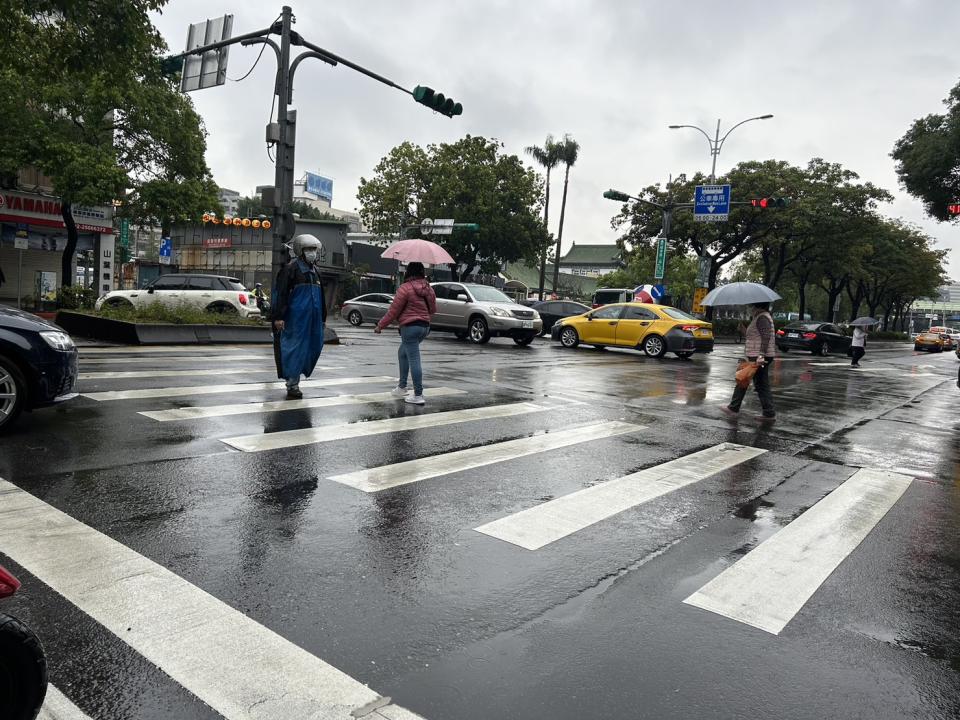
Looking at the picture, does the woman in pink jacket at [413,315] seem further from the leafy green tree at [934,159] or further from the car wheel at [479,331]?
the leafy green tree at [934,159]

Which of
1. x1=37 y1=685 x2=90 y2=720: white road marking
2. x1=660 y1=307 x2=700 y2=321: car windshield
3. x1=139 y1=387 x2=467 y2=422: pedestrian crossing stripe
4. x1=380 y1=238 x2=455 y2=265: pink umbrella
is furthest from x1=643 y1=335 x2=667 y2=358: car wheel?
x1=37 y1=685 x2=90 y2=720: white road marking

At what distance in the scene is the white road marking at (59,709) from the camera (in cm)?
215

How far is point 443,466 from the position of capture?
17.6ft

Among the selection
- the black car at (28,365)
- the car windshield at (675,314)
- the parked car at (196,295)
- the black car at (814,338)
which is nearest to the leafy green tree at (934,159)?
the black car at (814,338)

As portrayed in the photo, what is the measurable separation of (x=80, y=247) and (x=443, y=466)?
30.3 metres

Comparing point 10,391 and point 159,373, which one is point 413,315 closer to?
point 159,373

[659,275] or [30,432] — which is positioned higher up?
[659,275]

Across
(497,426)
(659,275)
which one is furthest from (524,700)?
(659,275)

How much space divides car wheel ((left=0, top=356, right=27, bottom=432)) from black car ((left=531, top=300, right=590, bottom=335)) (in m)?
22.0

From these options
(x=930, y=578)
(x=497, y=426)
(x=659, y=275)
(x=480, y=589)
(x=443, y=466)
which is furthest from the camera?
(x=659, y=275)

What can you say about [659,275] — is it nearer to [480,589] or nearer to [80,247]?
[80,247]

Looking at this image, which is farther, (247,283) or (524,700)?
(247,283)

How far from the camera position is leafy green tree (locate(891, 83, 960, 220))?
2105cm

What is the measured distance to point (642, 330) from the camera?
19938 millimetres
